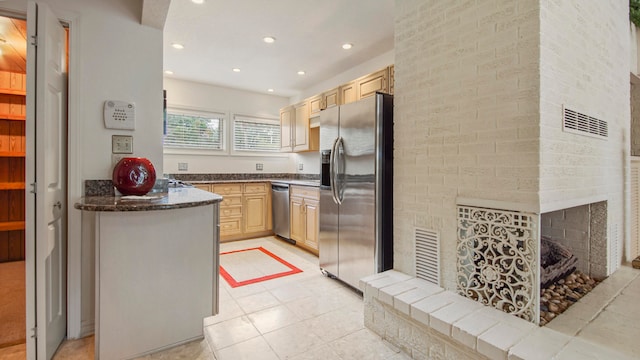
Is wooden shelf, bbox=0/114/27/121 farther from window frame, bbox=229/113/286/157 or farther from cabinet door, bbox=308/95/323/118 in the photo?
cabinet door, bbox=308/95/323/118

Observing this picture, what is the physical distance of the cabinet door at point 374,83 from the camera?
318 cm

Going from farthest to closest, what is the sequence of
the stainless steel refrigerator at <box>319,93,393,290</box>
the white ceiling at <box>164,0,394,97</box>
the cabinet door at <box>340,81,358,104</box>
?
the cabinet door at <box>340,81,358,104</box> < the white ceiling at <box>164,0,394,97</box> < the stainless steel refrigerator at <box>319,93,393,290</box>

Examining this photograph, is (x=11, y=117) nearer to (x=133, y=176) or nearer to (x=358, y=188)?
(x=133, y=176)

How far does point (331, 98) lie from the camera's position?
405 centimetres

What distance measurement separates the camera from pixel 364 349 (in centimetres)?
179

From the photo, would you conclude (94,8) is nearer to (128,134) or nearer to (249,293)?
(128,134)

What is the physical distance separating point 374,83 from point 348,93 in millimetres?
501

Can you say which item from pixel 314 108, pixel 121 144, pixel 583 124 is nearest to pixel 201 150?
pixel 314 108

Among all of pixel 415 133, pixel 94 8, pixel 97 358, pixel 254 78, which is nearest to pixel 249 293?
pixel 97 358

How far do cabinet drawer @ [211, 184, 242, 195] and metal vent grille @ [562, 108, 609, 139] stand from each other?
393 cm

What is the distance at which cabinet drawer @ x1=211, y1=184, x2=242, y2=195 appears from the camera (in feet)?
14.2

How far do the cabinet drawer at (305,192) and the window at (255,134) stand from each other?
1519 mm

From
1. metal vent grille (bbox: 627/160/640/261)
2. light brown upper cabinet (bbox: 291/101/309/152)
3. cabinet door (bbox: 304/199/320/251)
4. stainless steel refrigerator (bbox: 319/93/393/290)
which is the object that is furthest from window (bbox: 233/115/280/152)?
metal vent grille (bbox: 627/160/640/261)

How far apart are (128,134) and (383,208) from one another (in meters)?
2.05
